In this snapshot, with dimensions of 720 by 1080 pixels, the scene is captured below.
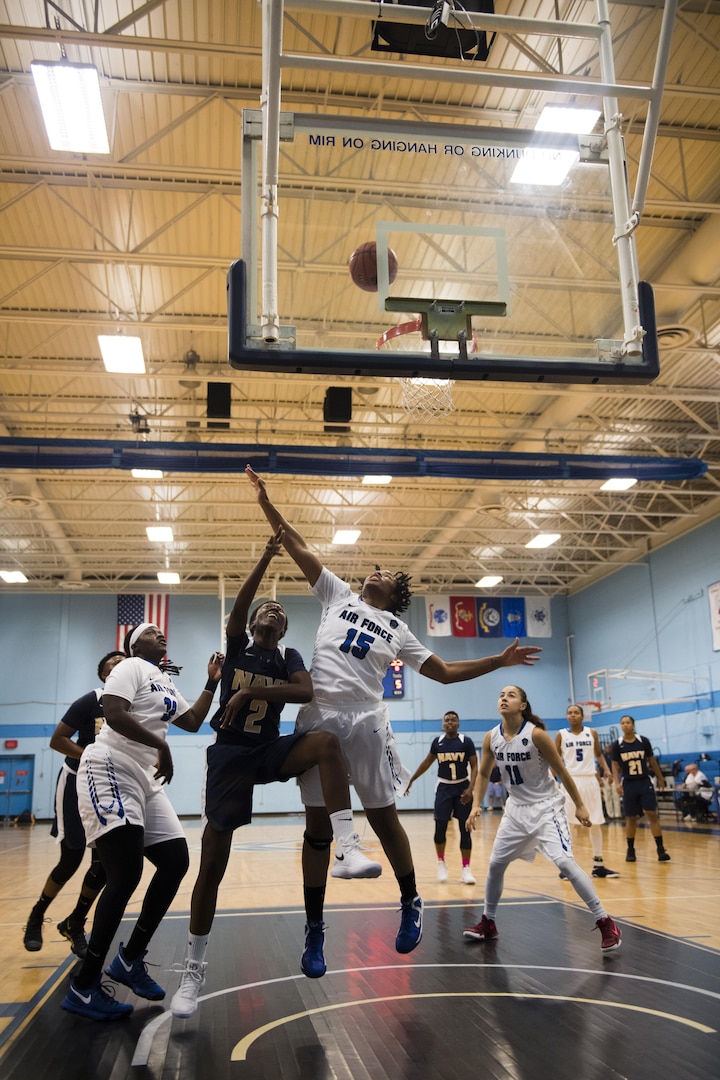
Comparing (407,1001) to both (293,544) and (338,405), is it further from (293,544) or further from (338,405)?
(338,405)

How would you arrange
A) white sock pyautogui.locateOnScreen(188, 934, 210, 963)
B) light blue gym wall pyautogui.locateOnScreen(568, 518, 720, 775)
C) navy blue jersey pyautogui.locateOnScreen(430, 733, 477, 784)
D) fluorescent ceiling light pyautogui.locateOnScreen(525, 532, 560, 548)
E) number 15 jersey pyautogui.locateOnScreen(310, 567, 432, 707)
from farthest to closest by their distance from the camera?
1. fluorescent ceiling light pyautogui.locateOnScreen(525, 532, 560, 548)
2. light blue gym wall pyautogui.locateOnScreen(568, 518, 720, 775)
3. navy blue jersey pyautogui.locateOnScreen(430, 733, 477, 784)
4. number 15 jersey pyautogui.locateOnScreen(310, 567, 432, 707)
5. white sock pyautogui.locateOnScreen(188, 934, 210, 963)

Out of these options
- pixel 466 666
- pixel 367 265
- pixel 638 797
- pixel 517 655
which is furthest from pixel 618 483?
pixel 466 666

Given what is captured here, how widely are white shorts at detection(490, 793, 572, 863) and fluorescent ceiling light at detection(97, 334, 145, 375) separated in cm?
952

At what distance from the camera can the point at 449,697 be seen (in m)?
29.0

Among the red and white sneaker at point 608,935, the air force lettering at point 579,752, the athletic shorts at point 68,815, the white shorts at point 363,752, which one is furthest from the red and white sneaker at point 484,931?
the air force lettering at point 579,752

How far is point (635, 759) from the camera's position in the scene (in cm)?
1279

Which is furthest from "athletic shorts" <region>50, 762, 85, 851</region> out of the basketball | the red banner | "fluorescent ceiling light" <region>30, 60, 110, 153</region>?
the red banner

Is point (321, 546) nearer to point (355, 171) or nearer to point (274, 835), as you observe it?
point (274, 835)

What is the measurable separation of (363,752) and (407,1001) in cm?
143

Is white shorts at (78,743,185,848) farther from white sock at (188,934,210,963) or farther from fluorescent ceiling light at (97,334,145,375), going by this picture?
fluorescent ceiling light at (97,334,145,375)

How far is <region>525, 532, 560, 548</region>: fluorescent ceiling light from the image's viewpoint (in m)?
22.7

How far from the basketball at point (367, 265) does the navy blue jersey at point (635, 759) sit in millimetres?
9286

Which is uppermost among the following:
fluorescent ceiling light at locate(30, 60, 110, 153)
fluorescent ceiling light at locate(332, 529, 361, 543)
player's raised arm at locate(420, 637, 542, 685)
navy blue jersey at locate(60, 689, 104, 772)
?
fluorescent ceiling light at locate(30, 60, 110, 153)

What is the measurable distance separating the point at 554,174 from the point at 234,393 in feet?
39.4
